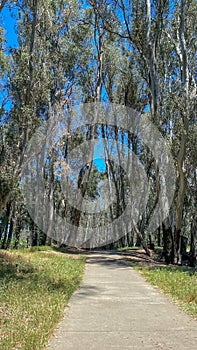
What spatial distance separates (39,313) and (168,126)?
55.1ft

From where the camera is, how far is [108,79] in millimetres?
29500

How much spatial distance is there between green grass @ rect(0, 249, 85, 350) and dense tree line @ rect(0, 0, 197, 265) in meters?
6.51

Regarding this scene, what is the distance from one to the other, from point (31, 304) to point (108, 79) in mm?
25279

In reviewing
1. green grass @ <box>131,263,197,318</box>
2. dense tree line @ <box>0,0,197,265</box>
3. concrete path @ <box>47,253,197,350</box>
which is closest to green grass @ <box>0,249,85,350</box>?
concrete path @ <box>47,253,197,350</box>

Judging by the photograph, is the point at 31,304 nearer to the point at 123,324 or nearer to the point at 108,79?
the point at 123,324

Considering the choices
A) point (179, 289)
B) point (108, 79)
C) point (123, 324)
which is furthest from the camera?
point (108, 79)

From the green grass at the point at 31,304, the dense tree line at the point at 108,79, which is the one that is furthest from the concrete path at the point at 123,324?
the dense tree line at the point at 108,79

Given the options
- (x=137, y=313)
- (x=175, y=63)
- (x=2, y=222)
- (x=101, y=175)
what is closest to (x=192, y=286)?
(x=137, y=313)

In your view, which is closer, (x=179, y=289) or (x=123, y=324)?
(x=123, y=324)

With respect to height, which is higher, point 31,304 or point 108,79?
point 108,79

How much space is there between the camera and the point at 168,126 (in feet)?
68.8

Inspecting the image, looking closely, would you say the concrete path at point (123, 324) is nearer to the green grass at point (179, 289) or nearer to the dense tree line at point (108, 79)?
the green grass at point (179, 289)

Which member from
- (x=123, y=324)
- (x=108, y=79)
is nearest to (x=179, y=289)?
(x=123, y=324)

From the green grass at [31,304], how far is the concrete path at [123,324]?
7.6 inches
